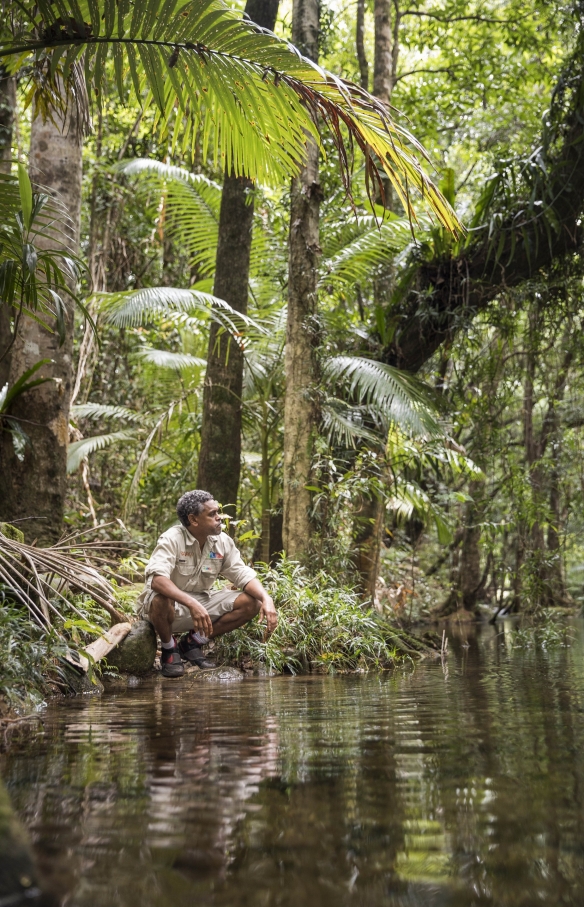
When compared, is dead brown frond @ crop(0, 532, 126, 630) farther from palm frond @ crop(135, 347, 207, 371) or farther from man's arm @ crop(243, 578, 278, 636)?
palm frond @ crop(135, 347, 207, 371)

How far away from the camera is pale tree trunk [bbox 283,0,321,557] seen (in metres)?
7.90

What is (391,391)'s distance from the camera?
823 cm

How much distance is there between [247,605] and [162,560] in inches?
28.2

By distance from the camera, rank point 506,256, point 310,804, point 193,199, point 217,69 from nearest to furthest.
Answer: point 310,804 < point 217,69 < point 506,256 < point 193,199

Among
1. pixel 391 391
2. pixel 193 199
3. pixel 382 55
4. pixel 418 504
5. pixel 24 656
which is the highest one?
pixel 382 55

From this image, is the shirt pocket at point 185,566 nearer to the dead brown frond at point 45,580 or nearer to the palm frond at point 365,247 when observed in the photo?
the dead brown frond at point 45,580

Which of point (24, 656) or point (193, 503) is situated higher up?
point (193, 503)

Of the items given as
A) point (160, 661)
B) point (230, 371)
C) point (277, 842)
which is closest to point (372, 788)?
point (277, 842)

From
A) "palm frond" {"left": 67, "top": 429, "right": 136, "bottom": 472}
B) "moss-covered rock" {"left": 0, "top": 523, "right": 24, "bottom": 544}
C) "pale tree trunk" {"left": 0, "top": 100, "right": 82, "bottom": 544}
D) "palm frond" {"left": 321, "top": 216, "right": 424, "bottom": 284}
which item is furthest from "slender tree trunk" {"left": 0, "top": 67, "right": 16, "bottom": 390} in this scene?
"palm frond" {"left": 321, "top": 216, "right": 424, "bottom": 284}

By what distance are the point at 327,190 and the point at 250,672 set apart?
6.55m

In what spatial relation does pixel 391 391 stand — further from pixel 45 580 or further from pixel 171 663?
pixel 45 580

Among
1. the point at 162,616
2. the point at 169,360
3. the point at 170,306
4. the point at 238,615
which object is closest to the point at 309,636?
the point at 238,615

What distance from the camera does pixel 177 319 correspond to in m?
9.06

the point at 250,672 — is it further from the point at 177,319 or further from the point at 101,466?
the point at 101,466
